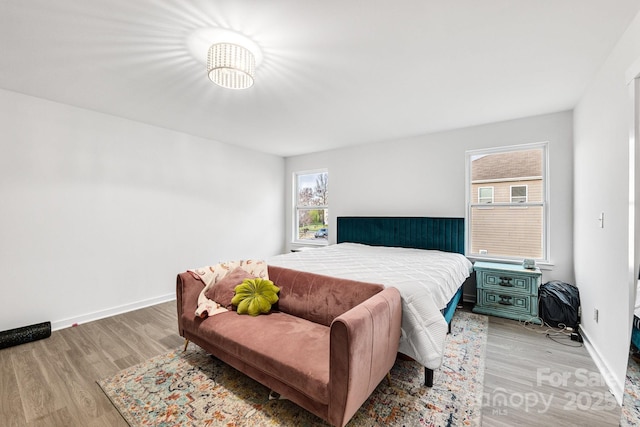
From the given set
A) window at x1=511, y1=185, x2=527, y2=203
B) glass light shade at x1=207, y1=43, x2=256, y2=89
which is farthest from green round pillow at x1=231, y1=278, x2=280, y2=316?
window at x1=511, y1=185, x2=527, y2=203

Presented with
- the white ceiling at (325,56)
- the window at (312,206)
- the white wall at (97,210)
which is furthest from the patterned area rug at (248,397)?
the window at (312,206)

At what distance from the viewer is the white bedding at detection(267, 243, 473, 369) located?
186cm

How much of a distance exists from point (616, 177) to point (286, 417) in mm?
2799

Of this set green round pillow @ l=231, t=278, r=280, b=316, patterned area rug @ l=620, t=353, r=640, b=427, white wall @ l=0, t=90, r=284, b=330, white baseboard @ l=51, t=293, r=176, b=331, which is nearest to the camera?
patterned area rug @ l=620, t=353, r=640, b=427

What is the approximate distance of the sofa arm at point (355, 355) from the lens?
4.36ft

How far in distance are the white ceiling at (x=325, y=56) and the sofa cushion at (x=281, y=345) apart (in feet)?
6.85

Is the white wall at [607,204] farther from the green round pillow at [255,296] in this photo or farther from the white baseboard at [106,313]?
the white baseboard at [106,313]

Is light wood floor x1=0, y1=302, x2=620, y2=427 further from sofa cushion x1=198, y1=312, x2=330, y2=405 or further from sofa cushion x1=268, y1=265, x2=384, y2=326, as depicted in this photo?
sofa cushion x1=268, y1=265, x2=384, y2=326

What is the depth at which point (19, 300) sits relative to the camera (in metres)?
2.76

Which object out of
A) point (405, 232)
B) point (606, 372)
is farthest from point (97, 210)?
point (606, 372)

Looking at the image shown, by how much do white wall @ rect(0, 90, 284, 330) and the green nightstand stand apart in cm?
393

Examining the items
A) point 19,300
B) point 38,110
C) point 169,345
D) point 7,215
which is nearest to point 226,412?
point 169,345

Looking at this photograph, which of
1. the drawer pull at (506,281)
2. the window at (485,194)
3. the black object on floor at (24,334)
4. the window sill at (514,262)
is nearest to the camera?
the black object on floor at (24,334)

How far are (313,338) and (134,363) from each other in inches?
64.8
